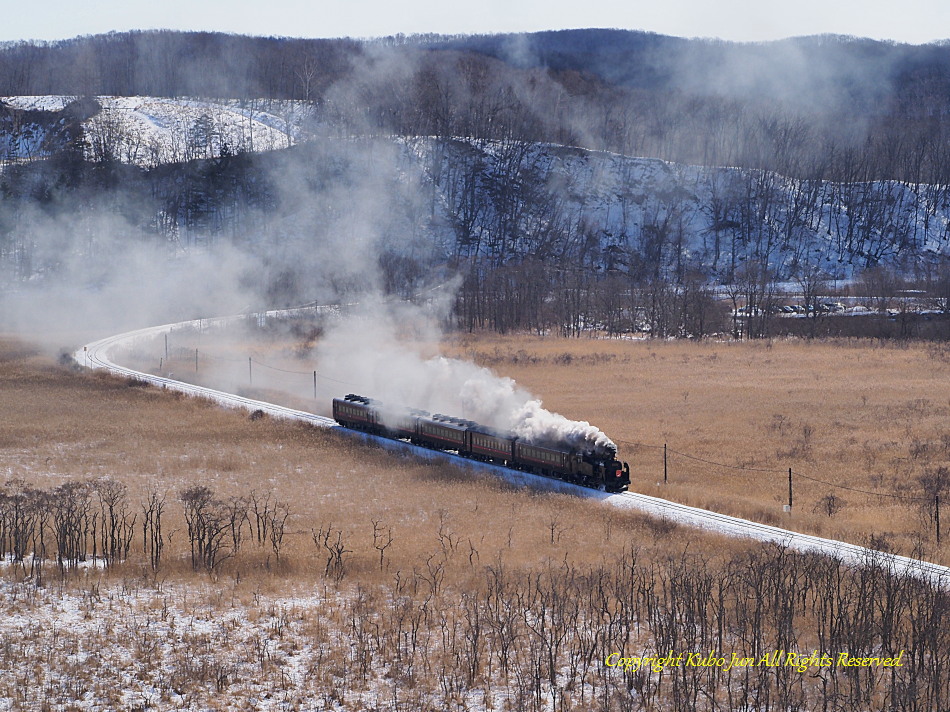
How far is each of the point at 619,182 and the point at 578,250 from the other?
903 inches

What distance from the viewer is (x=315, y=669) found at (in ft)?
68.2

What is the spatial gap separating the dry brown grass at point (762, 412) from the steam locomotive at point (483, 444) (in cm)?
254

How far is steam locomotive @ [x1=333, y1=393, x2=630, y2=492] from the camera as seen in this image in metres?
37.1

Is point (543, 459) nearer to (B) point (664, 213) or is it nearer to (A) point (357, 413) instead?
(A) point (357, 413)

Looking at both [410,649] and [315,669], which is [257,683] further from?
[410,649]

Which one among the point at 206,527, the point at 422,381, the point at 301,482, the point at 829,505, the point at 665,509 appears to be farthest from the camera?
the point at 422,381

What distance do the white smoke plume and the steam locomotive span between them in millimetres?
494

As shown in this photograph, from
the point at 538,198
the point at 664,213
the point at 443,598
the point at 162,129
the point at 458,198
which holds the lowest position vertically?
the point at 443,598

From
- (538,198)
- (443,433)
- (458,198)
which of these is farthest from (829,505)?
(538,198)

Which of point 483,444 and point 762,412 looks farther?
point 762,412

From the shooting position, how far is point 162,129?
532 feet

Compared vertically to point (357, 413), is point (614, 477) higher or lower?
lower

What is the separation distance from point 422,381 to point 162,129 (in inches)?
4953

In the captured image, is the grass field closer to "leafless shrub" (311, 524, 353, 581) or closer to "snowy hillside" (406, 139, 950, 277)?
"leafless shrub" (311, 524, 353, 581)
